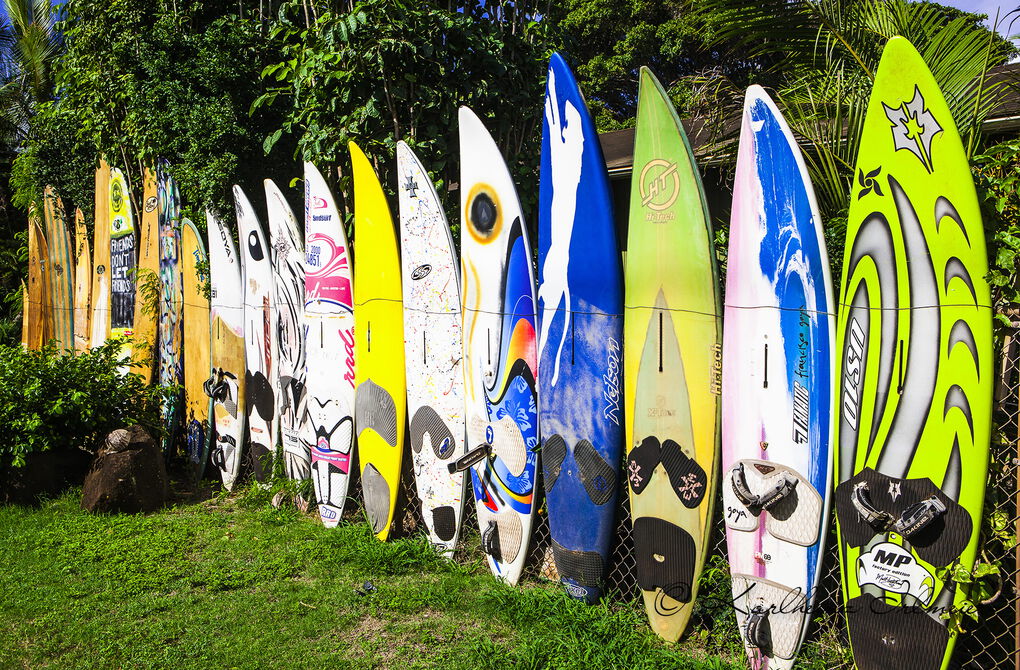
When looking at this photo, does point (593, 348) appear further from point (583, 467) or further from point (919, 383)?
point (919, 383)

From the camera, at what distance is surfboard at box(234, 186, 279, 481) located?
4344mm

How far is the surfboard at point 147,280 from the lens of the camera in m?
5.33

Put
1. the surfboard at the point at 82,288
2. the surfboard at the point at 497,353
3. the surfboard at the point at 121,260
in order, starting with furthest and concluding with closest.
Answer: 1. the surfboard at the point at 82,288
2. the surfboard at the point at 121,260
3. the surfboard at the point at 497,353

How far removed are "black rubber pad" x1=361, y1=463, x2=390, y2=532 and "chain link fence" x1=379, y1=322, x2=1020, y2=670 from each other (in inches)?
46.7

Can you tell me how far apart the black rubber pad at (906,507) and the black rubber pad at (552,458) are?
3.25 ft

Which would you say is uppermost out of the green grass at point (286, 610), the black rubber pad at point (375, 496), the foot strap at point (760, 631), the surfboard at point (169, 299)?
the surfboard at point (169, 299)

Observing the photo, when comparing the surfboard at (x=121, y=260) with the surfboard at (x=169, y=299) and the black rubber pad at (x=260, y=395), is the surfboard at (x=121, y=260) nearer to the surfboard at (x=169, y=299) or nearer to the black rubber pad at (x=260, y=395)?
the surfboard at (x=169, y=299)

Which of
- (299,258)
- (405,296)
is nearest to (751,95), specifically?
(405,296)

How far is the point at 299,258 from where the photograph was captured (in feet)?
13.7

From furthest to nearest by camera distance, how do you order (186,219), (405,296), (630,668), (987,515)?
(186,219)
(405,296)
(630,668)
(987,515)

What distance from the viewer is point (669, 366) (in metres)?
2.63

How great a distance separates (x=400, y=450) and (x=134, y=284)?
310 cm

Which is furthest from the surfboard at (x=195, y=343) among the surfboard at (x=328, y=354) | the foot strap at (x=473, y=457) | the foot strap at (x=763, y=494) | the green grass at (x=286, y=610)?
the foot strap at (x=763, y=494)

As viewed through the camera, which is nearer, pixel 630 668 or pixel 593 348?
pixel 630 668
